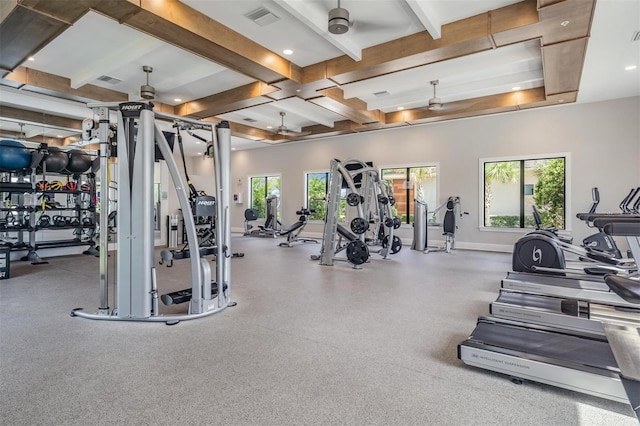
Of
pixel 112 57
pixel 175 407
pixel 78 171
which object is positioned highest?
pixel 112 57

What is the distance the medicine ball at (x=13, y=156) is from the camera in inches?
233

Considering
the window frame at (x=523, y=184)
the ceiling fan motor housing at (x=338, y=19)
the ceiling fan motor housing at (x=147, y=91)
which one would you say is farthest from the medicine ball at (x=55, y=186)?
the window frame at (x=523, y=184)

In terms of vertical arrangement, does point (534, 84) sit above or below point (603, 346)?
above

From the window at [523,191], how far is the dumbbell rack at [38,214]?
926 cm

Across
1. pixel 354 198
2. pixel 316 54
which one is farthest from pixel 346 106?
pixel 354 198

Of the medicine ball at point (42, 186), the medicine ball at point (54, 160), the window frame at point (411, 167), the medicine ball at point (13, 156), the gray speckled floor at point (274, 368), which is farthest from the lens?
the window frame at point (411, 167)

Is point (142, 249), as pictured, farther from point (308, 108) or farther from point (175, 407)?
point (308, 108)

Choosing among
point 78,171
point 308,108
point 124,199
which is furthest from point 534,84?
point 78,171

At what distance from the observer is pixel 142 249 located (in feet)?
10.7

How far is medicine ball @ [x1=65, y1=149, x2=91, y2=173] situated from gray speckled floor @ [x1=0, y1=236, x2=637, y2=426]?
357cm

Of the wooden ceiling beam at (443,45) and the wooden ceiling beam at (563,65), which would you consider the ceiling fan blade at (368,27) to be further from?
the wooden ceiling beam at (563,65)

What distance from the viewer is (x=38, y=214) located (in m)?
8.18

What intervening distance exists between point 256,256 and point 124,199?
4425 mm

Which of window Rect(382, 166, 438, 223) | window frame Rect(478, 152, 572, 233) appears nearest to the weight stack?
window Rect(382, 166, 438, 223)
